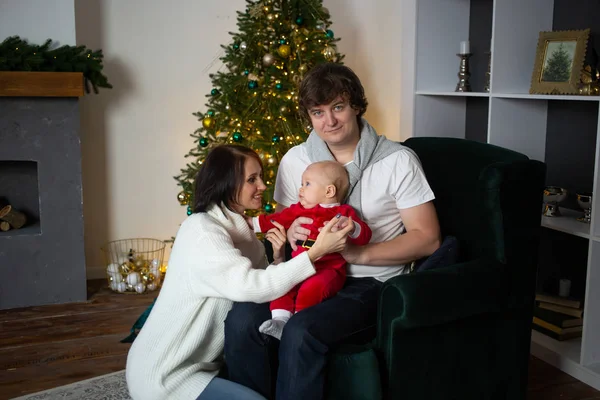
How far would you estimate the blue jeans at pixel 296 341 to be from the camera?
1950mm

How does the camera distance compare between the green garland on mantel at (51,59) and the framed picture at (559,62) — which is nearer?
the framed picture at (559,62)

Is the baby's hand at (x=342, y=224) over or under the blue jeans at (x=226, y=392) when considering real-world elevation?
over

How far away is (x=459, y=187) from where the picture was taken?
2461 mm

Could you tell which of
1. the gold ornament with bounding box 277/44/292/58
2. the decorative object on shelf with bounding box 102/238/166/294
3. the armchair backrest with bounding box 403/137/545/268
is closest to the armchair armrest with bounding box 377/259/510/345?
the armchair backrest with bounding box 403/137/545/268


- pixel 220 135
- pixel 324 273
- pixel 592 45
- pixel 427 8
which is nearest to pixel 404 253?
pixel 324 273

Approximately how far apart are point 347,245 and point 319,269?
117mm

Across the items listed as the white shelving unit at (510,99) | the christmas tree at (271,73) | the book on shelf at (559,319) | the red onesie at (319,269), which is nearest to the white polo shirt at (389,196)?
the red onesie at (319,269)

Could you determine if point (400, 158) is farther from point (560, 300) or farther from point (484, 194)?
point (560, 300)

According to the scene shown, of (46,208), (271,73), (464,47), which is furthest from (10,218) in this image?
(464,47)

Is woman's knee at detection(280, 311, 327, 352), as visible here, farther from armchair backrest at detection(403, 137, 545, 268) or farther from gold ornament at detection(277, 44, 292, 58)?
gold ornament at detection(277, 44, 292, 58)

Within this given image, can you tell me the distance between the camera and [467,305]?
2.10 meters

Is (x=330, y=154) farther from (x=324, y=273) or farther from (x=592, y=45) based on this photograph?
(x=592, y=45)

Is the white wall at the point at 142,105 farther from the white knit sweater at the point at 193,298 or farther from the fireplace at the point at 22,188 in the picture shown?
the white knit sweater at the point at 193,298

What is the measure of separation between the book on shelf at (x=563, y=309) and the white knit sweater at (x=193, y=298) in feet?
5.22
